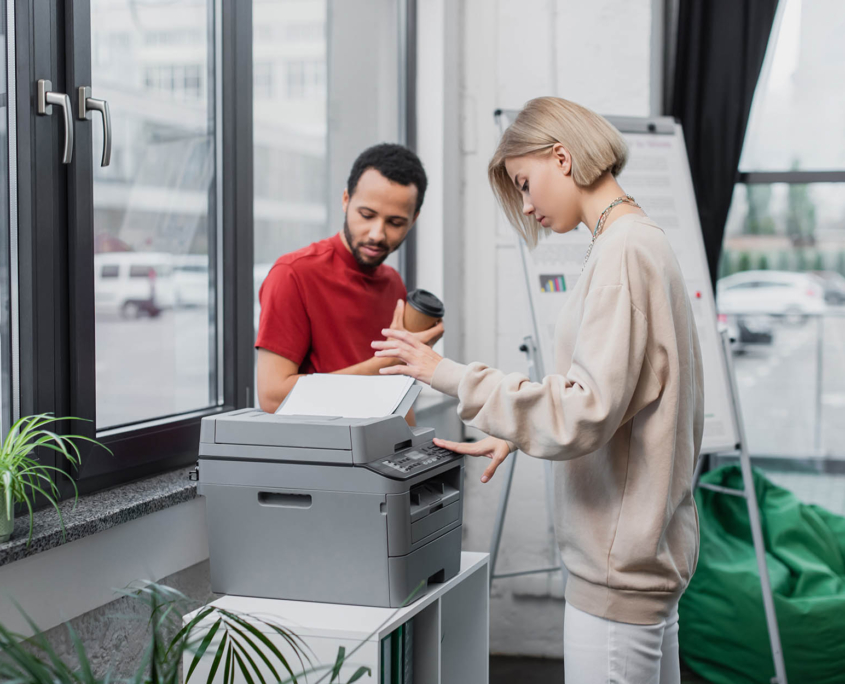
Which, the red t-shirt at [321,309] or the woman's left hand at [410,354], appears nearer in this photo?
the woman's left hand at [410,354]

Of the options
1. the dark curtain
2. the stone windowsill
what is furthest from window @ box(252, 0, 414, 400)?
the dark curtain

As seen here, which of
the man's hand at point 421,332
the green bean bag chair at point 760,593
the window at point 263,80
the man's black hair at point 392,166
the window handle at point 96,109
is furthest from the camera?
the green bean bag chair at point 760,593

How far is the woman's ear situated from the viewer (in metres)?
1.35

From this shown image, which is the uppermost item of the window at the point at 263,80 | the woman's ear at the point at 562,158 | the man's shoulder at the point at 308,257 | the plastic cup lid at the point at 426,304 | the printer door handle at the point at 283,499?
the window at the point at 263,80

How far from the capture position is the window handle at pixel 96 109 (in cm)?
142

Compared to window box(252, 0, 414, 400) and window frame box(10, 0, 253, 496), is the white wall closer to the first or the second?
window box(252, 0, 414, 400)

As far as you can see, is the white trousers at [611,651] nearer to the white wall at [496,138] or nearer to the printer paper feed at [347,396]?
the printer paper feed at [347,396]

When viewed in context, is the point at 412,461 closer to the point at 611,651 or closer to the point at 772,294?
the point at 611,651

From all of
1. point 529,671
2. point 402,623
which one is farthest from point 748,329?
point 402,623

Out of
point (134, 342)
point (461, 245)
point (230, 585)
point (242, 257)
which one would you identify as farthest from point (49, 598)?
point (461, 245)

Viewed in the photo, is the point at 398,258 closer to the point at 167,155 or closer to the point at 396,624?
the point at 167,155

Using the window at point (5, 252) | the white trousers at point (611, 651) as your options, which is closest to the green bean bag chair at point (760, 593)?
the white trousers at point (611, 651)

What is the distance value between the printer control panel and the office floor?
1.73m

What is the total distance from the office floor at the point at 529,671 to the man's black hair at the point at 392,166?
73.5 inches
